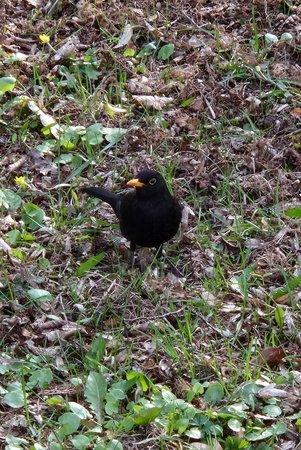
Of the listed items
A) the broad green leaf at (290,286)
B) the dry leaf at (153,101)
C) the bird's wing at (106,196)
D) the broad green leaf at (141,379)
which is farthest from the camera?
the dry leaf at (153,101)

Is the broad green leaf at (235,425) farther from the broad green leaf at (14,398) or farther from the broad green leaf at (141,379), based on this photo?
the broad green leaf at (14,398)

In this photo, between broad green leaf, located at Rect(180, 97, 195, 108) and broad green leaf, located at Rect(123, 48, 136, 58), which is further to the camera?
broad green leaf, located at Rect(123, 48, 136, 58)

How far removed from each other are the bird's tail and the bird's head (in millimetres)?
304

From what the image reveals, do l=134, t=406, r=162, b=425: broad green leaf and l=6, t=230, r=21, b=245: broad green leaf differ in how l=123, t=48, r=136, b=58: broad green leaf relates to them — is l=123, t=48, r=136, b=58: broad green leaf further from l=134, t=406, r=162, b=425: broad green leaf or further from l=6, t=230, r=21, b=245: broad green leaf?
l=134, t=406, r=162, b=425: broad green leaf

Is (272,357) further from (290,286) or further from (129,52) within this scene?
(129,52)

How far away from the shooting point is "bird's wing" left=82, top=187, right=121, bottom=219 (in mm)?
6266

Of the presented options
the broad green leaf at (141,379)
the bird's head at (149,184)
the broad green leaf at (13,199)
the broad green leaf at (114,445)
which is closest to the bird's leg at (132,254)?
the bird's head at (149,184)

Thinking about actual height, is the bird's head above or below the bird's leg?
above

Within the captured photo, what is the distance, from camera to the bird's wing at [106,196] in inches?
247

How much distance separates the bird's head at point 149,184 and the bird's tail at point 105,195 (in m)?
0.30

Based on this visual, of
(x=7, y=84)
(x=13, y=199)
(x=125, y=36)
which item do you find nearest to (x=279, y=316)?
(x=13, y=199)

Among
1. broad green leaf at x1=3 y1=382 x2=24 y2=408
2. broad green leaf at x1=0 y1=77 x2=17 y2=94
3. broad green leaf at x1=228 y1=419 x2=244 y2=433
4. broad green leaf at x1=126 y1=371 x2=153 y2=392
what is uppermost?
broad green leaf at x1=0 y1=77 x2=17 y2=94

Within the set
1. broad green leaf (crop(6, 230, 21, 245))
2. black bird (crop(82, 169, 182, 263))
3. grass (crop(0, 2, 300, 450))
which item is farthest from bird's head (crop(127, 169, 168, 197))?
broad green leaf (crop(6, 230, 21, 245))

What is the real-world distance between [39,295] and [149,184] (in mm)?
986
